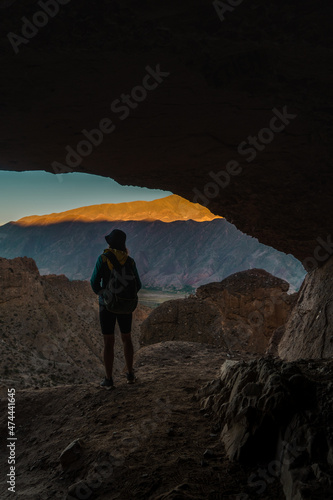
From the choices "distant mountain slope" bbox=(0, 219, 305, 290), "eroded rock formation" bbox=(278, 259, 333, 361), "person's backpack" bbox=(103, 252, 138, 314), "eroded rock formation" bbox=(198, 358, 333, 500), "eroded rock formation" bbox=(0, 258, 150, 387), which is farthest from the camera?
"distant mountain slope" bbox=(0, 219, 305, 290)

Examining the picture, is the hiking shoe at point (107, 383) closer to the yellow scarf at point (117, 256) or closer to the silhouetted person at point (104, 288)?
the silhouetted person at point (104, 288)

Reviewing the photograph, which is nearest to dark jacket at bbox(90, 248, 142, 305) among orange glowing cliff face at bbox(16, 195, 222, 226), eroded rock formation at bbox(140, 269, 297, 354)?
eroded rock formation at bbox(140, 269, 297, 354)

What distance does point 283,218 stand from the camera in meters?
5.80

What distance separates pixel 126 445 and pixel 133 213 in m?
96.8

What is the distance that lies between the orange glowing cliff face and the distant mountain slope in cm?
247

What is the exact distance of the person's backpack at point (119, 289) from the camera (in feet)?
12.6

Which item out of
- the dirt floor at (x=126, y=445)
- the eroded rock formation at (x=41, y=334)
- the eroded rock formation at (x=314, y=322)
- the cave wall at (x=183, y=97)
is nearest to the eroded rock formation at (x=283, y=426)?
the dirt floor at (x=126, y=445)

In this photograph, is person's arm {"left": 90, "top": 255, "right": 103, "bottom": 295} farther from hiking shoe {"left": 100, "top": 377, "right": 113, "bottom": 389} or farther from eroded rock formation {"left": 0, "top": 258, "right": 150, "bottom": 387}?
eroded rock formation {"left": 0, "top": 258, "right": 150, "bottom": 387}

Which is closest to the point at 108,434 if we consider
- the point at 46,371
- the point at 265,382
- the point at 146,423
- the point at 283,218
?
the point at 146,423

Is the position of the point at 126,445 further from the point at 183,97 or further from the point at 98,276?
the point at 183,97

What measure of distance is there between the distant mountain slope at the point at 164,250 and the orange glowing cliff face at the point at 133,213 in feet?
8.11

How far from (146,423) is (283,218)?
4316 mm

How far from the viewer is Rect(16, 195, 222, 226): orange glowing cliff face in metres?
87.6

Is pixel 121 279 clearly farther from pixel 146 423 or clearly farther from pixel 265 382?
pixel 265 382
